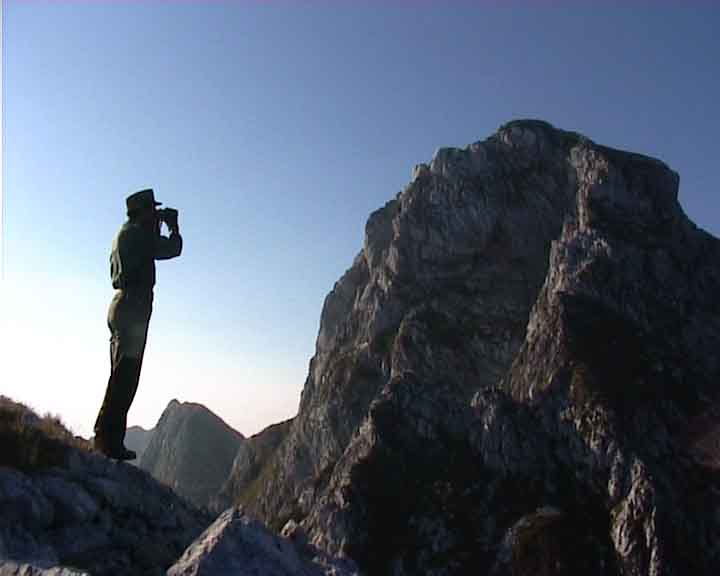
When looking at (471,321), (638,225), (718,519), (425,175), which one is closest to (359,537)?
(718,519)

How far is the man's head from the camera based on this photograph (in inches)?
454

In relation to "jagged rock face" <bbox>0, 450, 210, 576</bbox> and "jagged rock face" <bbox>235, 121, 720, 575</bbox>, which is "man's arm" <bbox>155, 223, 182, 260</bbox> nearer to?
"jagged rock face" <bbox>0, 450, 210, 576</bbox>

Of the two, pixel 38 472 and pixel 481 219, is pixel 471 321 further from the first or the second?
pixel 38 472

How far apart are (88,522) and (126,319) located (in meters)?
3.73

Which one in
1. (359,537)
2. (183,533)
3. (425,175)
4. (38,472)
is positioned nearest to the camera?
(38,472)

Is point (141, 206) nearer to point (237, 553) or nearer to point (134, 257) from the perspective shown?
point (134, 257)

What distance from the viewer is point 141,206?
11.6 meters

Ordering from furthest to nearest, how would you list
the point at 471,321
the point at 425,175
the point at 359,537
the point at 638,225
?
the point at 425,175
the point at 471,321
the point at 638,225
the point at 359,537

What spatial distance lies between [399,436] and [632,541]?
130 feet

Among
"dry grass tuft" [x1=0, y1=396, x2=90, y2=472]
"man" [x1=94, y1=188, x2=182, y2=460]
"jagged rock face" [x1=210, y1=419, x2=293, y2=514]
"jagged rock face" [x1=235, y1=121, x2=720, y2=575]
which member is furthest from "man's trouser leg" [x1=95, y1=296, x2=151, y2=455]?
"jagged rock face" [x1=210, y1=419, x2=293, y2=514]

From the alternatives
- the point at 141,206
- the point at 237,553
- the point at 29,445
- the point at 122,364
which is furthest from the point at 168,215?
the point at 237,553

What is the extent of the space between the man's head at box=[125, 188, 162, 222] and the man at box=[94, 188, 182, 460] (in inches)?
1.0

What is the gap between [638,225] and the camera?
392ft

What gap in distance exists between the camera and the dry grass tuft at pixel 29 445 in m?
8.52
